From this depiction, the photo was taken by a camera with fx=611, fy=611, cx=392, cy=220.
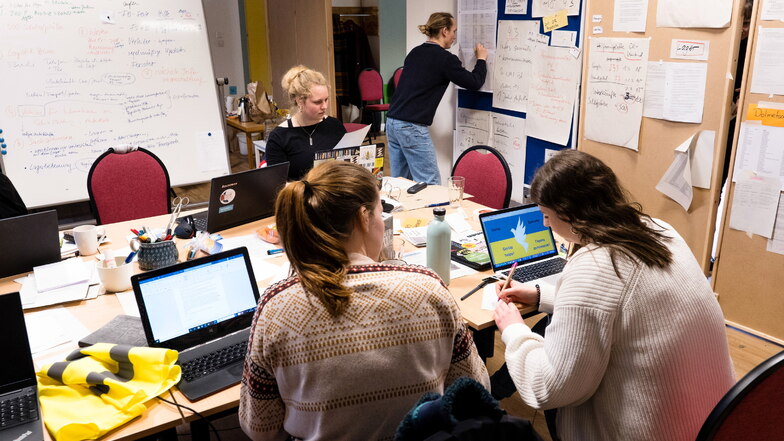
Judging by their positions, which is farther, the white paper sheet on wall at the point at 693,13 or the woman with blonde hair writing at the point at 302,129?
the woman with blonde hair writing at the point at 302,129

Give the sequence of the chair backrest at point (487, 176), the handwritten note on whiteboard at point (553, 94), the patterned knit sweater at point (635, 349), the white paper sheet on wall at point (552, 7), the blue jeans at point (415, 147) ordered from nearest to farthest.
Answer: the patterned knit sweater at point (635, 349), the chair backrest at point (487, 176), the white paper sheet on wall at point (552, 7), the handwritten note on whiteboard at point (553, 94), the blue jeans at point (415, 147)

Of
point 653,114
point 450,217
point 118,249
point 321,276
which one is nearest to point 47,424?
point 321,276

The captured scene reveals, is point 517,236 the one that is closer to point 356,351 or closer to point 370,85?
point 356,351

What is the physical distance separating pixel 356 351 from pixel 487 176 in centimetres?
219

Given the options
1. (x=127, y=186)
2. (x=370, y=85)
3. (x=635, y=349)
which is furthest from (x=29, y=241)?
(x=370, y=85)

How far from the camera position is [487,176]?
10.5ft

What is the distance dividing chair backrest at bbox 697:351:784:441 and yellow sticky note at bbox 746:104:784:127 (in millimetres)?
2000

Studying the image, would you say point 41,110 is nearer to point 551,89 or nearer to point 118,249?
point 118,249

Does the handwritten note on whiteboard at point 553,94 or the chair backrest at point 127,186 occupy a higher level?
the handwritten note on whiteboard at point 553,94

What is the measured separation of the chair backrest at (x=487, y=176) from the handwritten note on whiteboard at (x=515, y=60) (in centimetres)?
105

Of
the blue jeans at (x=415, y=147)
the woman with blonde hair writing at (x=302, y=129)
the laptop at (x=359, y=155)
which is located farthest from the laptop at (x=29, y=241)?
the blue jeans at (x=415, y=147)

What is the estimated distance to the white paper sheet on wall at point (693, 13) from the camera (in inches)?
112

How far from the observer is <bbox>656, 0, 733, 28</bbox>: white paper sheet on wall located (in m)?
2.85

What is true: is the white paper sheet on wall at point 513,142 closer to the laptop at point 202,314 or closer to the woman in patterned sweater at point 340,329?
the laptop at point 202,314
